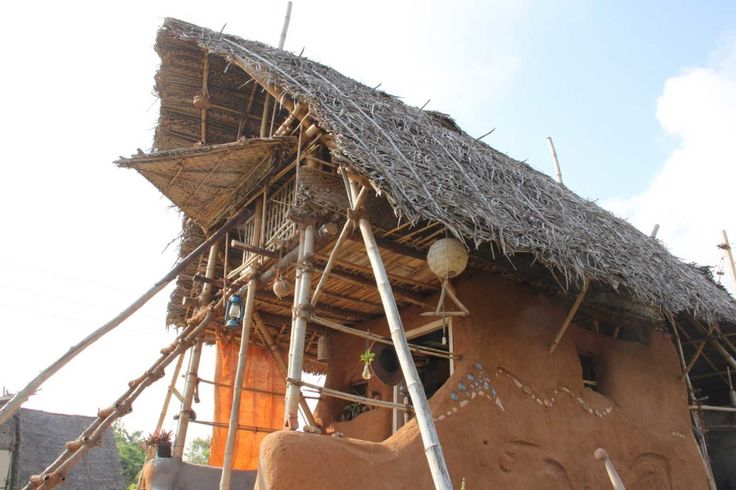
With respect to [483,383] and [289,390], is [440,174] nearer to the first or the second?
[483,383]

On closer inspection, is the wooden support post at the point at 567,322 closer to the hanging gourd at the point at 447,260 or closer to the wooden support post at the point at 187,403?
the hanging gourd at the point at 447,260

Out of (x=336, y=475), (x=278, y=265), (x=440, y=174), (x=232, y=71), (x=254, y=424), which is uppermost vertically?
(x=232, y=71)

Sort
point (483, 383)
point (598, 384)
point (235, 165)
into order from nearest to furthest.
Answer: point (483, 383), point (235, 165), point (598, 384)

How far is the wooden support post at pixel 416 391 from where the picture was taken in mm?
3651

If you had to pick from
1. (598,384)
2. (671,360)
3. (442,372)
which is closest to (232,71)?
(442,372)

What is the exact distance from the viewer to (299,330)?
17.1 feet

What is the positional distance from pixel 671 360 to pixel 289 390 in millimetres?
5593

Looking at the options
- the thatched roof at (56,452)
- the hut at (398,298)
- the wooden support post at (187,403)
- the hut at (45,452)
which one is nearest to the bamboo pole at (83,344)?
the hut at (398,298)

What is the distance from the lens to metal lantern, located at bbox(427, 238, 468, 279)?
5.51 meters

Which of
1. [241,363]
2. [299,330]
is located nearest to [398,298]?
[241,363]

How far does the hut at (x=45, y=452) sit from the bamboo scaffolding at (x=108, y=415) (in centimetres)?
874

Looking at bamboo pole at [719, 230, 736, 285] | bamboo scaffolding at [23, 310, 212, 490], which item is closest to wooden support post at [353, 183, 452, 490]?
bamboo scaffolding at [23, 310, 212, 490]

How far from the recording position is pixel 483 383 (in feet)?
19.8

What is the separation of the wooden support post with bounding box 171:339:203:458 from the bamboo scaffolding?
309mm
